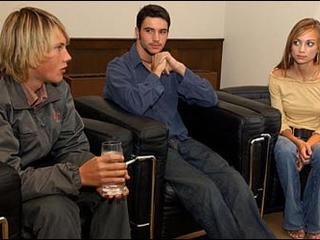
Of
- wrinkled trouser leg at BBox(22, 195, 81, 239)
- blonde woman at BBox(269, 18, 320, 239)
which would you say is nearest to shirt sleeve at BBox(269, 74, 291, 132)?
blonde woman at BBox(269, 18, 320, 239)

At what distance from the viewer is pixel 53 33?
1.66m

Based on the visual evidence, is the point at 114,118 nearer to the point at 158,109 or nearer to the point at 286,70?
the point at 158,109

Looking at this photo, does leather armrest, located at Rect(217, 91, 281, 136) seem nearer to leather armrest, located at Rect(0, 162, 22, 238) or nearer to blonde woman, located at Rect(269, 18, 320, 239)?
blonde woman, located at Rect(269, 18, 320, 239)

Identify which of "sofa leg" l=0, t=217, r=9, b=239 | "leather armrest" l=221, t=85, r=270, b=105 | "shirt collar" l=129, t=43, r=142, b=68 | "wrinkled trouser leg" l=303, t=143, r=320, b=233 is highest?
"shirt collar" l=129, t=43, r=142, b=68

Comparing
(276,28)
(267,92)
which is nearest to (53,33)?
(267,92)

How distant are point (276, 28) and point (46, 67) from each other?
7.47 ft

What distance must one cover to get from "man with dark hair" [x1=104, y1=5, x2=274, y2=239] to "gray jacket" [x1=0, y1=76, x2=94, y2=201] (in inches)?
14.1

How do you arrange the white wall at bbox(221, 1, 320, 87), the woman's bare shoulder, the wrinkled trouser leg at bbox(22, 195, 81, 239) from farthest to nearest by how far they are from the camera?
the white wall at bbox(221, 1, 320, 87), the woman's bare shoulder, the wrinkled trouser leg at bbox(22, 195, 81, 239)

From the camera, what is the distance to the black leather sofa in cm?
196

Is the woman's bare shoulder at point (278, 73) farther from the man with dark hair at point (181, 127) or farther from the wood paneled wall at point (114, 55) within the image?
the wood paneled wall at point (114, 55)

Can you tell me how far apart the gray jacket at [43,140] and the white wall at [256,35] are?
79.8 inches

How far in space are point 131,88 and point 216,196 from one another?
63cm

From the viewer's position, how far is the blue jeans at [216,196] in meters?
1.83

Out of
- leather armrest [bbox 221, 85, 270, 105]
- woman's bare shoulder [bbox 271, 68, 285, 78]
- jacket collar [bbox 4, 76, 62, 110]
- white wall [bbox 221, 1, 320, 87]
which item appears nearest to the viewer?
jacket collar [bbox 4, 76, 62, 110]
